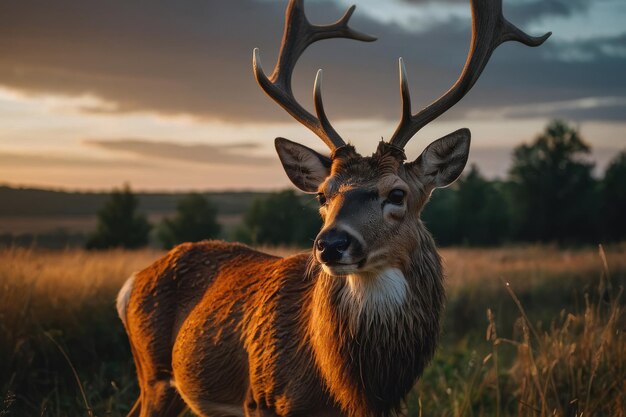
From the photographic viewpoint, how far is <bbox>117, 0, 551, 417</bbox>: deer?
3.64 m

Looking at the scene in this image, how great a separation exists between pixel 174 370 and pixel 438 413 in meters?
2.49

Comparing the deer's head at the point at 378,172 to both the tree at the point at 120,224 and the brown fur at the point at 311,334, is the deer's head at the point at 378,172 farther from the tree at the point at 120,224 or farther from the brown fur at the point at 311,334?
the tree at the point at 120,224

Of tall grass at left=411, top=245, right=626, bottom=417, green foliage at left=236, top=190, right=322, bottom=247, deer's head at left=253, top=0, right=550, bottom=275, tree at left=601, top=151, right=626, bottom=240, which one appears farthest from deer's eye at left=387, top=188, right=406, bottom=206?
tree at left=601, top=151, right=626, bottom=240

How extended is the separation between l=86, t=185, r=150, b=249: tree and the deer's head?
39917 millimetres

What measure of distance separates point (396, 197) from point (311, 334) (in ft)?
3.04

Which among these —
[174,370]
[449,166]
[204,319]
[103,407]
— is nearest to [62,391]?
[103,407]

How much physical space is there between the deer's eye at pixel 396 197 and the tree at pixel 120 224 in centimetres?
4071

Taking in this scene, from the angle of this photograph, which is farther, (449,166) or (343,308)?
(449,166)

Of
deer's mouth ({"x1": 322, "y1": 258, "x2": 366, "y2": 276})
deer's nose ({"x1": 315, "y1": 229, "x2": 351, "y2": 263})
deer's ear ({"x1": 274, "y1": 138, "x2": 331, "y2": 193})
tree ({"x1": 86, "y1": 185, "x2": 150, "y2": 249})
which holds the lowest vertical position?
tree ({"x1": 86, "y1": 185, "x2": 150, "y2": 249})

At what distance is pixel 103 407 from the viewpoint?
5871 millimetres

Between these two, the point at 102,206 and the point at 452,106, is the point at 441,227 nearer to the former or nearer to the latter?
the point at 102,206

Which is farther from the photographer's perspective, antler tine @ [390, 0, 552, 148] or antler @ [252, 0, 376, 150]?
antler @ [252, 0, 376, 150]

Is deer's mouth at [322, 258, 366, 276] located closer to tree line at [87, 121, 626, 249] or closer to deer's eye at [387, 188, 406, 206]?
deer's eye at [387, 188, 406, 206]

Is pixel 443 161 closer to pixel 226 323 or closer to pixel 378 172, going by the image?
pixel 378 172
